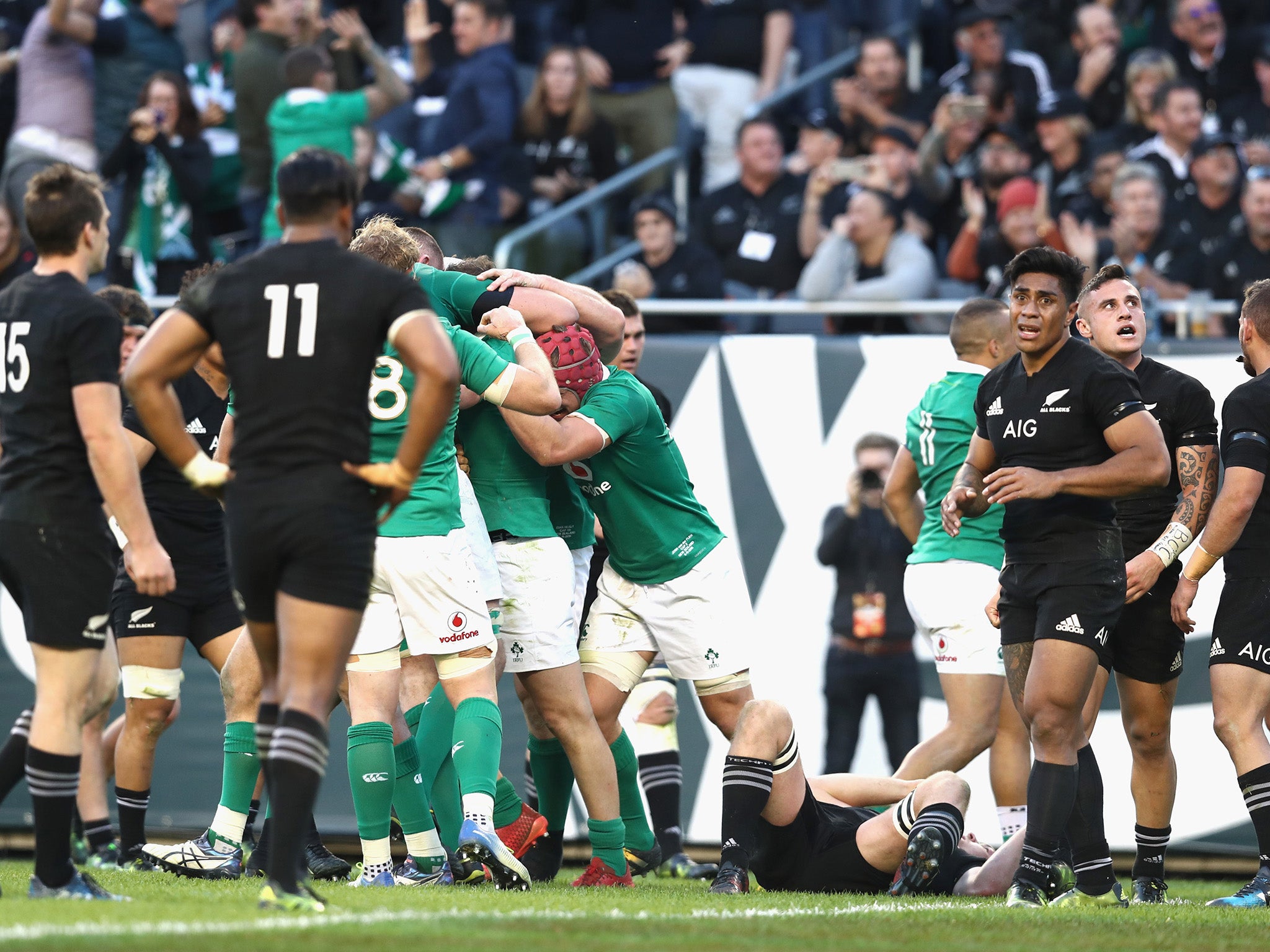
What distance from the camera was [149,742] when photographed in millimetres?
7957

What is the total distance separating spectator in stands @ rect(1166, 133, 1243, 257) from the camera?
11531 millimetres

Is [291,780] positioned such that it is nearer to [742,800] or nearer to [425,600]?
[425,600]

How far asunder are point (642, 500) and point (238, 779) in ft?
7.15

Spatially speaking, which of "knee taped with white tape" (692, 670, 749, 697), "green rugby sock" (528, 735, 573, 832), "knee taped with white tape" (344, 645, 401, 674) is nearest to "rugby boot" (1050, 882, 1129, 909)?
"knee taped with white tape" (692, 670, 749, 697)

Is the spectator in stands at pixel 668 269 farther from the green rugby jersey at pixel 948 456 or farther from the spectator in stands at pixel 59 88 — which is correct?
the spectator in stands at pixel 59 88

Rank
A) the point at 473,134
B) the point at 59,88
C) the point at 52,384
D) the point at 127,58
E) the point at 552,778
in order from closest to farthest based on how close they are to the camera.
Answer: the point at 52,384 → the point at 552,778 → the point at 59,88 → the point at 473,134 → the point at 127,58

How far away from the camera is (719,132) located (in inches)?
573

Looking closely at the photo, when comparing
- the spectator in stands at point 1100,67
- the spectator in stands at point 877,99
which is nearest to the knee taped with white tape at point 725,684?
the spectator in stands at point 877,99

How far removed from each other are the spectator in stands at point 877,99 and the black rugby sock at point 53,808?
9695mm

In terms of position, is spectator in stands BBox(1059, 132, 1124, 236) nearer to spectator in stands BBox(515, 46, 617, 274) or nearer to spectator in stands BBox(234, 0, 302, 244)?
spectator in stands BBox(515, 46, 617, 274)

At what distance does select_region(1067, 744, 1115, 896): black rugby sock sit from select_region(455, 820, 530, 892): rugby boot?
7.31 feet

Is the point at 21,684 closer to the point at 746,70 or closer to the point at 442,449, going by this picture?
the point at 442,449

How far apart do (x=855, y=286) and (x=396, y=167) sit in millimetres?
4554

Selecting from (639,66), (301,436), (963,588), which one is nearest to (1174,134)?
(639,66)
